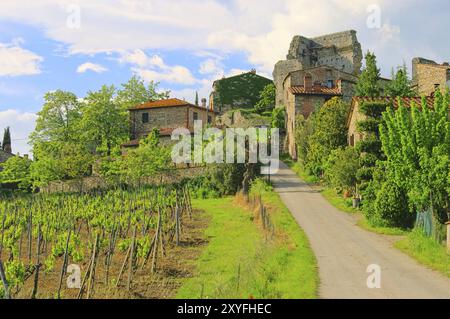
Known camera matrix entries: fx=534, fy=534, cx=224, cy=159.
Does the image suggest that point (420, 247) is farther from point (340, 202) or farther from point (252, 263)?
point (340, 202)

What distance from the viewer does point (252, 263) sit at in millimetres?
19422

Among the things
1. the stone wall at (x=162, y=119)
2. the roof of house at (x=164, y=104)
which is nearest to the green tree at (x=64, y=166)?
the stone wall at (x=162, y=119)

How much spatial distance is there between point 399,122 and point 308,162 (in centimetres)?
1965

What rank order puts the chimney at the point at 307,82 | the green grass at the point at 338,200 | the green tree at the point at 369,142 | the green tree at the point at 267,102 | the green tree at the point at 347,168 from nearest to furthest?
the green tree at the point at 369,142
the green grass at the point at 338,200
the green tree at the point at 347,168
the chimney at the point at 307,82
the green tree at the point at 267,102

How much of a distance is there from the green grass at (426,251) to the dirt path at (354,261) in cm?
39

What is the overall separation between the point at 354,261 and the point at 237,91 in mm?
62493

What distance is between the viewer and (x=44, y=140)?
66750 mm

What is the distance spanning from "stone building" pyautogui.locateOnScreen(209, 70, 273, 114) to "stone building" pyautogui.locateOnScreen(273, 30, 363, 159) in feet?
11.6

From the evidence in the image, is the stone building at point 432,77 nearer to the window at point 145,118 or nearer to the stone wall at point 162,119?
→ the stone wall at point 162,119

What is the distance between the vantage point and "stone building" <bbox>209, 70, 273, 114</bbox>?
263ft

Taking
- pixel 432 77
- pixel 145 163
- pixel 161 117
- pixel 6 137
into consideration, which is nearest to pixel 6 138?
pixel 6 137

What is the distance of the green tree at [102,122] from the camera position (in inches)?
2542
